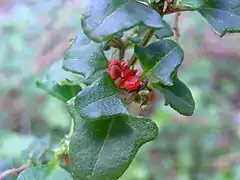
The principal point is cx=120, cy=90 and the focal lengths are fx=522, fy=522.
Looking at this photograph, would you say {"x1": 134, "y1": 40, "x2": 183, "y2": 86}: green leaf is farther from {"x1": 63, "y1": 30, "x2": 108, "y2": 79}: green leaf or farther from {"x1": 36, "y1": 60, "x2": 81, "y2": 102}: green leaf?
{"x1": 36, "y1": 60, "x2": 81, "y2": 102}: green leaf

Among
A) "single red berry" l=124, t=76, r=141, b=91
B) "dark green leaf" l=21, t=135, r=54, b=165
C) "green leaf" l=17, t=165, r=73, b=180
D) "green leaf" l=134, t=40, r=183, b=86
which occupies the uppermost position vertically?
"green leaf" l=134, t=40, r=183, b=86

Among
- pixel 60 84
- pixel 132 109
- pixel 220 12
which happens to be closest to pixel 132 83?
pixel 220 12

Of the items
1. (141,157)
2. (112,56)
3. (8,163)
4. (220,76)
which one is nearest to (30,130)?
(141,157)

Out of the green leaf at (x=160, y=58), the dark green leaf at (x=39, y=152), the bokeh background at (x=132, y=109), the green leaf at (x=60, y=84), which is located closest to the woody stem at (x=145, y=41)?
the green leaf at (x=160, y=58)

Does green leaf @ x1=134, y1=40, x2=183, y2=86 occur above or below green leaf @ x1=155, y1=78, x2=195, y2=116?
above

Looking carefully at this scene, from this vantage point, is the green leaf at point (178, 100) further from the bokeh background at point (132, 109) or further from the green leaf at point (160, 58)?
the bokeh background at point (132, 109)

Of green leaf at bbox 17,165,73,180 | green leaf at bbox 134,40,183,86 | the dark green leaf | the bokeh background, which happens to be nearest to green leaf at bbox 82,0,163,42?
green leaf at bbox 134,40,183,86
